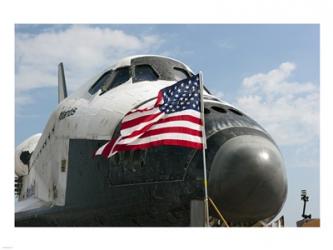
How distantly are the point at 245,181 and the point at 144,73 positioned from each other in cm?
340

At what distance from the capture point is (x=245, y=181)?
5125 mm

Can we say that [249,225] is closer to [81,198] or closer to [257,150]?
[257,150]

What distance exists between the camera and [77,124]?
25.6 feet

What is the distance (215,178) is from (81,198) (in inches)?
110

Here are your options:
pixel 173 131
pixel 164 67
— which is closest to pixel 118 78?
pixel 164 67

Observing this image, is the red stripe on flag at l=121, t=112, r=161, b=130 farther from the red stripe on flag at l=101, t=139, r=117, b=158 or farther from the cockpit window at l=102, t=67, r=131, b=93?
the cockpit window at l=102, t=67, r=131, b=93

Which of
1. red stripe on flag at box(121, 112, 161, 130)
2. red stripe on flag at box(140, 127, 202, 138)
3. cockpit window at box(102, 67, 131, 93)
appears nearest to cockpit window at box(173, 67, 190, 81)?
cockpit window at box(102, 67, 131, 93)

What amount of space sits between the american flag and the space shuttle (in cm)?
14

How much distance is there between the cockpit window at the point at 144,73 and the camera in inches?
307

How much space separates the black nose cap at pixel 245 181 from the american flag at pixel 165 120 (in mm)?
585

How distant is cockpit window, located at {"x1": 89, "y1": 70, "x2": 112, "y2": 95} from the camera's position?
8180mm

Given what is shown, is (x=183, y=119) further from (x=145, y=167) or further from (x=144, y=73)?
(x=144, y=73)

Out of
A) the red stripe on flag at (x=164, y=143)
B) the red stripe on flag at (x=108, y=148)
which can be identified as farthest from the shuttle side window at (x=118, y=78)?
the red stripe on flag at (x=164, y=143)

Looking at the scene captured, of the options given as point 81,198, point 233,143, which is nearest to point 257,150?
point 233,143
